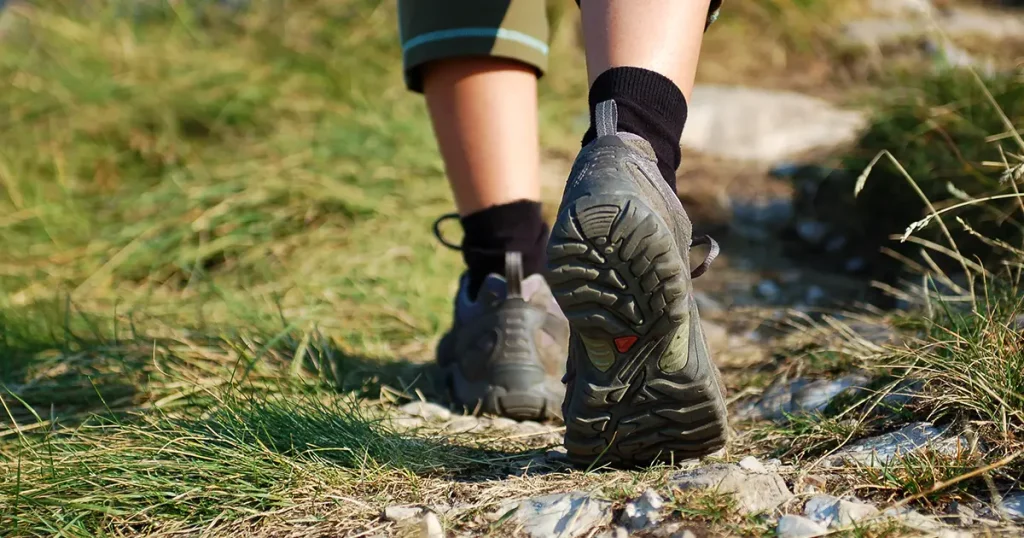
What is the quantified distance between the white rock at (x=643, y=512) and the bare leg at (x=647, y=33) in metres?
0.50

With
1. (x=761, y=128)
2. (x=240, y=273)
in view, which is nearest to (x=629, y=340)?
(x=240, y=273)

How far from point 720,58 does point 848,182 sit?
7.66 feet

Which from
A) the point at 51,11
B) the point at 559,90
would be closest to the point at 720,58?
the point at 559,90

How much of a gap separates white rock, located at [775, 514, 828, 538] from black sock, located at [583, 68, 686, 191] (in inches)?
16.1

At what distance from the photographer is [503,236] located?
161cm

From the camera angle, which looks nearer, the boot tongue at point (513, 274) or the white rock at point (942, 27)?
the boot tongue at point (513, 274)

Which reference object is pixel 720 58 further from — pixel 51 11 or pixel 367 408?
pixel 367 408

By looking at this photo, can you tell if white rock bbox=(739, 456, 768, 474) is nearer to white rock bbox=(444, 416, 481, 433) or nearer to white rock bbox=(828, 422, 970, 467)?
white rock bbox=(828, 422, 970, 467)

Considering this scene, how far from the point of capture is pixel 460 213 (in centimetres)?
167

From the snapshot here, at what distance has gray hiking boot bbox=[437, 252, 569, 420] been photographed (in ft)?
5.18

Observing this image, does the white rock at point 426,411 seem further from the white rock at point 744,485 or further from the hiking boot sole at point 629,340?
the white rock at point 744,485

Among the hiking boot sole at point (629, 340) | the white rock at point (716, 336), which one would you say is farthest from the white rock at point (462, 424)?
the white rock at point (716, 336)

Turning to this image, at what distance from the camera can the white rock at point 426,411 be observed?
1.58 metres

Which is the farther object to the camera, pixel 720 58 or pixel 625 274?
pixel 720 58
